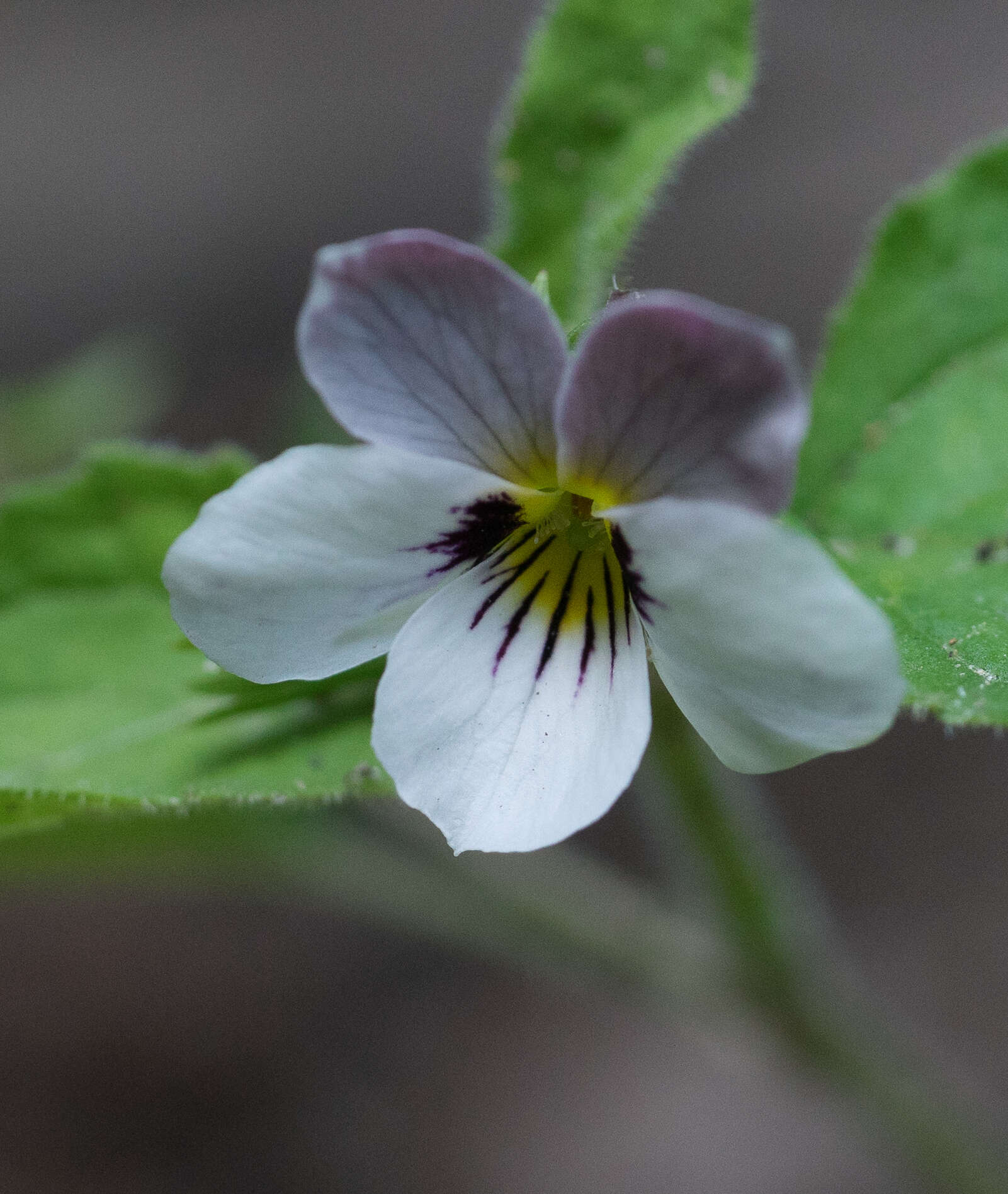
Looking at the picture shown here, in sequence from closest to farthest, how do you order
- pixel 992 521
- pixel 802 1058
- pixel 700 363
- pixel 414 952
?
1. pixel 700 363
2. pixel 992 521
3. pixel 802 1058
4. pixel 414 952

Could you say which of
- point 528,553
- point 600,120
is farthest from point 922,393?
point 528,553

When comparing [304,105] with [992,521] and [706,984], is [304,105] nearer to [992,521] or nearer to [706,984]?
[706,984]

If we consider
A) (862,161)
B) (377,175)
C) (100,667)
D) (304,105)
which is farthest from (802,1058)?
(304,105)

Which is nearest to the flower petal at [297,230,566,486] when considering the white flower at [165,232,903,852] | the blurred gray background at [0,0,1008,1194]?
the white flower at [165,232,903,852]

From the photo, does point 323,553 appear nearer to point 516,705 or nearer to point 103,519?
point 516,705

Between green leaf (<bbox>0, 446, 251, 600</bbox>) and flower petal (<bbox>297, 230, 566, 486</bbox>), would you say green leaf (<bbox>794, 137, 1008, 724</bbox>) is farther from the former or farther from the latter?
green leaf (<bbox>0, 446, 251, 600</bbox>)

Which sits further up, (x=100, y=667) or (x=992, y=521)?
(x=992, y=521)

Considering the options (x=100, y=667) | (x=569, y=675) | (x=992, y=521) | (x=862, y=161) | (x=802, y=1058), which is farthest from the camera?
(x=862, y=161)

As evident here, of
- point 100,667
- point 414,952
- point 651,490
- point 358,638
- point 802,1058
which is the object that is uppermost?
point 651,490
